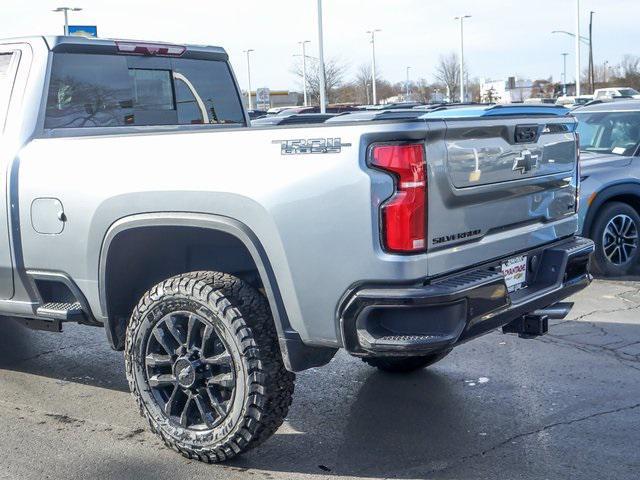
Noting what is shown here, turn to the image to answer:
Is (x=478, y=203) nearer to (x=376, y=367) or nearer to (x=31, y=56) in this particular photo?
(x=376, y=367)

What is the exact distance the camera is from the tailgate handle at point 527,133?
13.9 ft

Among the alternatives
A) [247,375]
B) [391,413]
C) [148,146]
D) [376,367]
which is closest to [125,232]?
[148,146]

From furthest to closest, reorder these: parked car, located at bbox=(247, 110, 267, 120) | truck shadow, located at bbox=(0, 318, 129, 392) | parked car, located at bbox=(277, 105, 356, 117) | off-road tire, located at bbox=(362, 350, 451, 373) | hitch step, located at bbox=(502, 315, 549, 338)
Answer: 1. parked car, located at bbox=(277, 105, 356, 117)
2. parked car, located at bbox=(247, 110, 267, 120)
3. truck shadow, located at bbox=(0, 318, 129, 392)
4. off-road tire, located at bbox=(362, 350, 451, 373)
5. hitch step, located at bbox=(502, 315, 549, 338)

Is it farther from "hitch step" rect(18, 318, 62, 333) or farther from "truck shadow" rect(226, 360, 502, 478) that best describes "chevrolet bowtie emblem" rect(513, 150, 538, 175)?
"hitch step" rect(18, 318, 62, 333)

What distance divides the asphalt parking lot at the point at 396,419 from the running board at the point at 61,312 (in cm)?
63

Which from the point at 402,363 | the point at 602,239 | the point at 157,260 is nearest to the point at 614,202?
the point at 602,239

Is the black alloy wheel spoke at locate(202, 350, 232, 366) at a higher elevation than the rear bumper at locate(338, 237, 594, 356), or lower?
lower

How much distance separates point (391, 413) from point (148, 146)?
2035mm

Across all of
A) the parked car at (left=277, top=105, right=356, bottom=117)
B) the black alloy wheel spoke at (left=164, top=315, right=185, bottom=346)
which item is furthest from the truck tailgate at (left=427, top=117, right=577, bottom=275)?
the parked car at (left=277, top=105, right=356, bottom=117)

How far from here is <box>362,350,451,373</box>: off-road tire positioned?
18.4ft

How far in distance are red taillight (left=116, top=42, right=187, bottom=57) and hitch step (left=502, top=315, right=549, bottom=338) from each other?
114 inches

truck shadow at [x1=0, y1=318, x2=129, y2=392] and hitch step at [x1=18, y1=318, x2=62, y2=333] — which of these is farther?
truck shadow at [x1=0, y1=318, x2=129, y2=392]

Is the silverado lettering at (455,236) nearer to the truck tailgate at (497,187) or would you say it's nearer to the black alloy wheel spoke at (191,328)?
the truck tailgate at (497,187)

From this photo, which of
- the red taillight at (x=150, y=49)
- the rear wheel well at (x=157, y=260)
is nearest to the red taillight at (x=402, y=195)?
the rear wheel well at (x=157, y=260)
